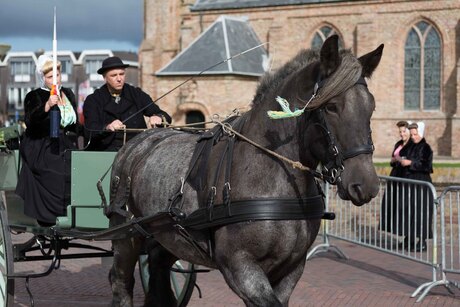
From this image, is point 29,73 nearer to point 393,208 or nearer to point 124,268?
point 393,208

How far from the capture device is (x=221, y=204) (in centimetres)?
442

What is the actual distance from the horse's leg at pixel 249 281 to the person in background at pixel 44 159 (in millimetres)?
2652

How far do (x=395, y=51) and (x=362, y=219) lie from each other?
2422 centimetres

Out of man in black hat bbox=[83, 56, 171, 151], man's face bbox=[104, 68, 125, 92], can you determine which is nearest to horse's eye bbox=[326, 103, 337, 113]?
man in black hat bbox=[83, 56, 171, 151]

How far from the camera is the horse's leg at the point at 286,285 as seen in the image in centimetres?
454

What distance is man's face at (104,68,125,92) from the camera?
20.9 ft

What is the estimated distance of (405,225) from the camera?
10422 millimetres

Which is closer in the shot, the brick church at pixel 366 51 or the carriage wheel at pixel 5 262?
the carriage wheel at pixel 5 262

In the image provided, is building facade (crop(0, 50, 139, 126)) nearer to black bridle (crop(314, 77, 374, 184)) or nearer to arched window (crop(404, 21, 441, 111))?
arched window (crop(404, 21, 441, 111))

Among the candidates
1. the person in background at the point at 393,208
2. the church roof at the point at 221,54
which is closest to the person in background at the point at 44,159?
the person in background at the point at 393,208

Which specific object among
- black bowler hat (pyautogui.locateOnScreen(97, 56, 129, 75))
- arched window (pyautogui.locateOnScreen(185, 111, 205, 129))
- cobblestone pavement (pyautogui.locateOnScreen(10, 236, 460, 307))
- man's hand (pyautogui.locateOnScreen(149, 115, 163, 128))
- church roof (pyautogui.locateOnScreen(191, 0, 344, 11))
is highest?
church roof (pyautogui.locateOnScreen(191, 0, 344, 11))

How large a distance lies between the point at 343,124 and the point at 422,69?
31794 mm

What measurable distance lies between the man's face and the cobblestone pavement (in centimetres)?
262

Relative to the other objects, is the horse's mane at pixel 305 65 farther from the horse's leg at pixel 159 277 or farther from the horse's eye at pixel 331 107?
the horse's leg at pixel 159 277
